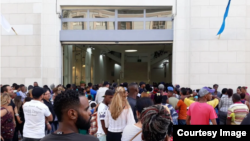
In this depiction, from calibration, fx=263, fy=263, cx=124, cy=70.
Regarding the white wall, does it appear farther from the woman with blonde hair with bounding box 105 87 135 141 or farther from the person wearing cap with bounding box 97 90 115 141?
the woman with blonde hair with bounding box 105 87 135 141

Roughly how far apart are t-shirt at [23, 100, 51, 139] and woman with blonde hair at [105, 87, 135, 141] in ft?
4.24

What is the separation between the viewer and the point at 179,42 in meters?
14.2

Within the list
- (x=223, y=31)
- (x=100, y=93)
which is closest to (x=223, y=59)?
(x=223, y=31)

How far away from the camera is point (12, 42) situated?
14352 mm

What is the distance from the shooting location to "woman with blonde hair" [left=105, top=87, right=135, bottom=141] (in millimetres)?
4789

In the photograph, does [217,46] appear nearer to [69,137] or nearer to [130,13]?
[130,13]

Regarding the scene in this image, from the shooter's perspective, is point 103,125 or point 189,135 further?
point 103,125

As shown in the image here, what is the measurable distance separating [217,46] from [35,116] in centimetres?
1118

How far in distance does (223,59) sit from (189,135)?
12.2 m

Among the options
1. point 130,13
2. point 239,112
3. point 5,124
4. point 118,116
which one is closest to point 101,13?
point 130,13

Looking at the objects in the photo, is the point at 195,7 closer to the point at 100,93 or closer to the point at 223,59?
the point at 223,59

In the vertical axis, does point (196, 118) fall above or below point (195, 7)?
below

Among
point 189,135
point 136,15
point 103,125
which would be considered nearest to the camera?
point 189,135

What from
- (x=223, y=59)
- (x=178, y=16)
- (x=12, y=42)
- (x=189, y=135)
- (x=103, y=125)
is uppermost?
(x=178, y=16)
